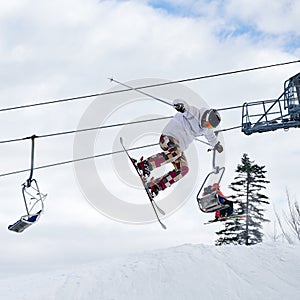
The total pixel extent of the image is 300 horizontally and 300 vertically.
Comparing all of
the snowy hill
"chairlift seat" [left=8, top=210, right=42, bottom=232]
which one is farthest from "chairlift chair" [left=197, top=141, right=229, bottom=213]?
the snowy hill

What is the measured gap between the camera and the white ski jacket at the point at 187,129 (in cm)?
1045

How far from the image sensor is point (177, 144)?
420 inches

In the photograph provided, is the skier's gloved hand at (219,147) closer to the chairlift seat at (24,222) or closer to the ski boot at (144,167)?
the ski boot at (144,167)

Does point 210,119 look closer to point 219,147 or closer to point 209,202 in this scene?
point 219,147

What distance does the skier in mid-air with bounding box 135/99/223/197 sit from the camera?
1052cm

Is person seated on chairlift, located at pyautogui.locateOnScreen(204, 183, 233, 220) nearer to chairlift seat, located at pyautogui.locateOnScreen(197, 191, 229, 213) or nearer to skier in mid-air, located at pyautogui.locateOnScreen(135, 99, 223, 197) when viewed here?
chairlift seat, located at pyautogui.locateOnScreen(197, 191, 229, 213)

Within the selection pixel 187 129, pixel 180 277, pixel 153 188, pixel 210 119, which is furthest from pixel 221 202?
pixel 180 277

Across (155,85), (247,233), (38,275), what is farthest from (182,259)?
(247,233)

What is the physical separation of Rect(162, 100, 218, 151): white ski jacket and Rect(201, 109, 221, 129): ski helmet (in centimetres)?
20

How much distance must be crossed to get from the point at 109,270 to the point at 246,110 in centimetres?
1145

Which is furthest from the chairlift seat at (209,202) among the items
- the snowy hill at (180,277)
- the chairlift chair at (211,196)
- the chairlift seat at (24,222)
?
the snowy hill at (180,277)

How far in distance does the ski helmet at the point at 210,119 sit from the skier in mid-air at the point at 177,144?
8 centimetres

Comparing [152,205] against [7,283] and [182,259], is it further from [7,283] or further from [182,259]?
[7,283]

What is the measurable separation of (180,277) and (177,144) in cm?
1106
